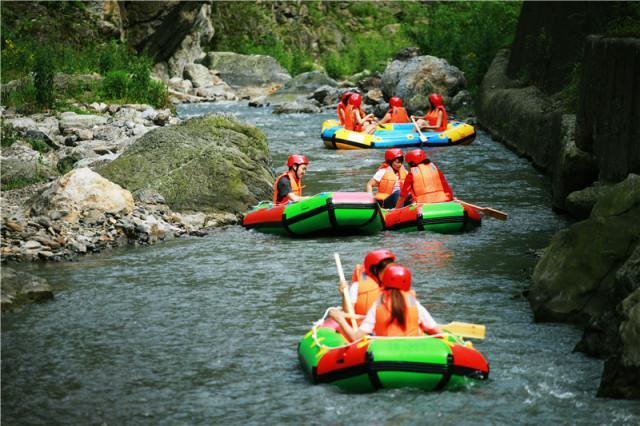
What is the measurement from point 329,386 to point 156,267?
435 centimetres

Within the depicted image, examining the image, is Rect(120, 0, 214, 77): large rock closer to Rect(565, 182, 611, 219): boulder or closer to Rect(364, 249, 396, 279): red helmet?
Rect(565, 182, 611, 219): boulder

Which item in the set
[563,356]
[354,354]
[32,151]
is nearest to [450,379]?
[354,354]

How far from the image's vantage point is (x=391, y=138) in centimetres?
2180

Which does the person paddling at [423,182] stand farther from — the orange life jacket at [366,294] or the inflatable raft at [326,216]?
the orange life jacket at [366,294]

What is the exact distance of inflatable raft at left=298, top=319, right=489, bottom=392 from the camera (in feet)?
23.2

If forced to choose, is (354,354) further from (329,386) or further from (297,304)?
(297,304)

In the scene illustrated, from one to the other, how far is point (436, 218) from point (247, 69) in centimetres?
2486

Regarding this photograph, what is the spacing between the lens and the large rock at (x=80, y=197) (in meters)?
12.5

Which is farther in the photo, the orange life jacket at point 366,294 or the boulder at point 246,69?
the boulder at point 246,69

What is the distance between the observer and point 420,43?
33031 mm

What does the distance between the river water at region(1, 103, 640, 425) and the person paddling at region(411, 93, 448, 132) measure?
25.3 feet

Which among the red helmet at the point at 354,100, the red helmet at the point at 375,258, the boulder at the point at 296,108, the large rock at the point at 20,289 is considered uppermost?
the red helmet at the point at 375,258

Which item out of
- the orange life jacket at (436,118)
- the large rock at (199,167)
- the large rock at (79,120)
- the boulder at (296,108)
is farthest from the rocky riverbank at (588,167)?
the large rock at (79,120)

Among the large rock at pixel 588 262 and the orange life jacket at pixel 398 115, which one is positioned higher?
the large rock at pixel 588 262
